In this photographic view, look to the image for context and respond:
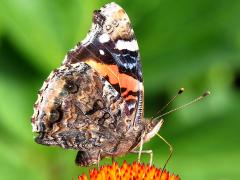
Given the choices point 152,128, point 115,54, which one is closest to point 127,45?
point 115,54

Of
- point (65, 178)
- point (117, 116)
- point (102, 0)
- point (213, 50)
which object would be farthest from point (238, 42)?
point (117, 116)

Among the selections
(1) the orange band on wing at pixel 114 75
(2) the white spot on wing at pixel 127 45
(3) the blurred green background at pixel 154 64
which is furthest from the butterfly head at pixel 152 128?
(3) the blurred green background at pixel 154 64

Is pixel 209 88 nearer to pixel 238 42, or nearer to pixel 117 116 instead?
pixel 238 42

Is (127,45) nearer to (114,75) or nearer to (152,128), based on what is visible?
(114,75)

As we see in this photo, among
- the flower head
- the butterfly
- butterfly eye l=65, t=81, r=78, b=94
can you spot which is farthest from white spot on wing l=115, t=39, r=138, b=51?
the flower head

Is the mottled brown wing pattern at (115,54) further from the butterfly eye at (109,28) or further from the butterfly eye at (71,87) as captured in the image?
the butterfly eye at (71,87)

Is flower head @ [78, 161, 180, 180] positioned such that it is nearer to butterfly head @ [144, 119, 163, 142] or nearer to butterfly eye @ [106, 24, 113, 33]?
butterfly head @ [144, 119, 163, 142]
